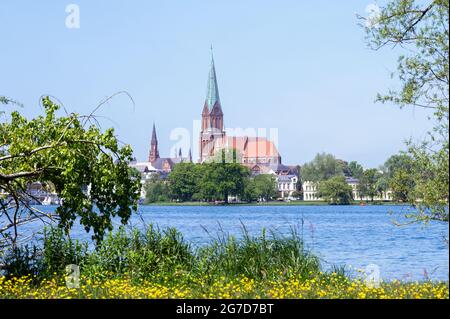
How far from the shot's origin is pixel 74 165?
9.58 meters

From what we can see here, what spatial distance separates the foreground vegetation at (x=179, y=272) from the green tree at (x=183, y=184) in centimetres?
7119

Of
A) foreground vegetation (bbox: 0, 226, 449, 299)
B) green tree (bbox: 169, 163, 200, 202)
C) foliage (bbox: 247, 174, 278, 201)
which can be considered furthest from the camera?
foliage (bbox: 247, 174, 278, 201)

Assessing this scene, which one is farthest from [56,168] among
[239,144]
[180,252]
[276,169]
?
[276,169]

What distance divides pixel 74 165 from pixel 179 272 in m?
1.88

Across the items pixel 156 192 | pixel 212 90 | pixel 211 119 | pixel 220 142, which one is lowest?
pixel 156 192

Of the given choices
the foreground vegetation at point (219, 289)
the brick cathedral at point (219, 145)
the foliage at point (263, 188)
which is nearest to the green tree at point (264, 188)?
the foliage at point (263, 188)

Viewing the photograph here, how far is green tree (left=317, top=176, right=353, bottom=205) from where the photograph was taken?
243 ft

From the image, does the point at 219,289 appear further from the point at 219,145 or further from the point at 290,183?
the point at 219,145

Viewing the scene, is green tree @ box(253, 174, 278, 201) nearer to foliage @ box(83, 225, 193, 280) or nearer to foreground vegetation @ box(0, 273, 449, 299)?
foliage @ box(83, 225, 193, 280)

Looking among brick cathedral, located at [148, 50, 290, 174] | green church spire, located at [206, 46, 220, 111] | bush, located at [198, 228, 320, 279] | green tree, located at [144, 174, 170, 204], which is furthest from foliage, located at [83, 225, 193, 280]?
green church spire, located at [206, 46, 220, 111]

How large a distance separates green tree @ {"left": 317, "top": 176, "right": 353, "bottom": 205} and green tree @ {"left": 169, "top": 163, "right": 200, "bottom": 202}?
1457 cm

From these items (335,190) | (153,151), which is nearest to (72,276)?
(335,190)
